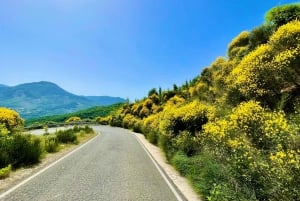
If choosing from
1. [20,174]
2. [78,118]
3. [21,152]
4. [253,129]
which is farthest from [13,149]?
[78,118]

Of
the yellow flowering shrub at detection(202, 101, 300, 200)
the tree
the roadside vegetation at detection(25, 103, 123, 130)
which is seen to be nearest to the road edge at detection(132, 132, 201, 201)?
the yellow flowering shrub at detection(202, 101, 300, 200)

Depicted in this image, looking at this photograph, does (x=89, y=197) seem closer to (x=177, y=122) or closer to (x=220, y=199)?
(x=220, y=199)

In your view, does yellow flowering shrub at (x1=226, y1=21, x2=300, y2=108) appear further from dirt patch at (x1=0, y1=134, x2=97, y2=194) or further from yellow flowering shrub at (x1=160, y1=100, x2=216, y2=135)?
dirt patch at (x1=0, y1=134, x2=97, y2=194)

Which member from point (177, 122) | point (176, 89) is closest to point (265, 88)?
point (177, 122)

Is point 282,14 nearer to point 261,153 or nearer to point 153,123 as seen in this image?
point 261,153

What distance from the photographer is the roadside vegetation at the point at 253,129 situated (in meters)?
6.44

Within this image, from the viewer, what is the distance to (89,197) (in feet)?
29.2

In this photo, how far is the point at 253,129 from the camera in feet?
30.6

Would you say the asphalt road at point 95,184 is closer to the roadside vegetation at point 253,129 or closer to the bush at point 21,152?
the bush at point 21,152

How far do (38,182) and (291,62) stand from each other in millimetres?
9452

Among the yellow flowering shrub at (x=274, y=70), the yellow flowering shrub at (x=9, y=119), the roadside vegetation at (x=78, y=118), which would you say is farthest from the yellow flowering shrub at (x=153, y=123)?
the roadside vegetation at (x=78, y=118)

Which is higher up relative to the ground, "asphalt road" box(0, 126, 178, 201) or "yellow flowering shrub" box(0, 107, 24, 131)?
"yellow flowering shrub" box(0, 107, 24, 131)

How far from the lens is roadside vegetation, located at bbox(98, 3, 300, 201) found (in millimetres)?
6438

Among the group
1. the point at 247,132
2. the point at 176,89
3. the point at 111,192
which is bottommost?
the point at 111,192
